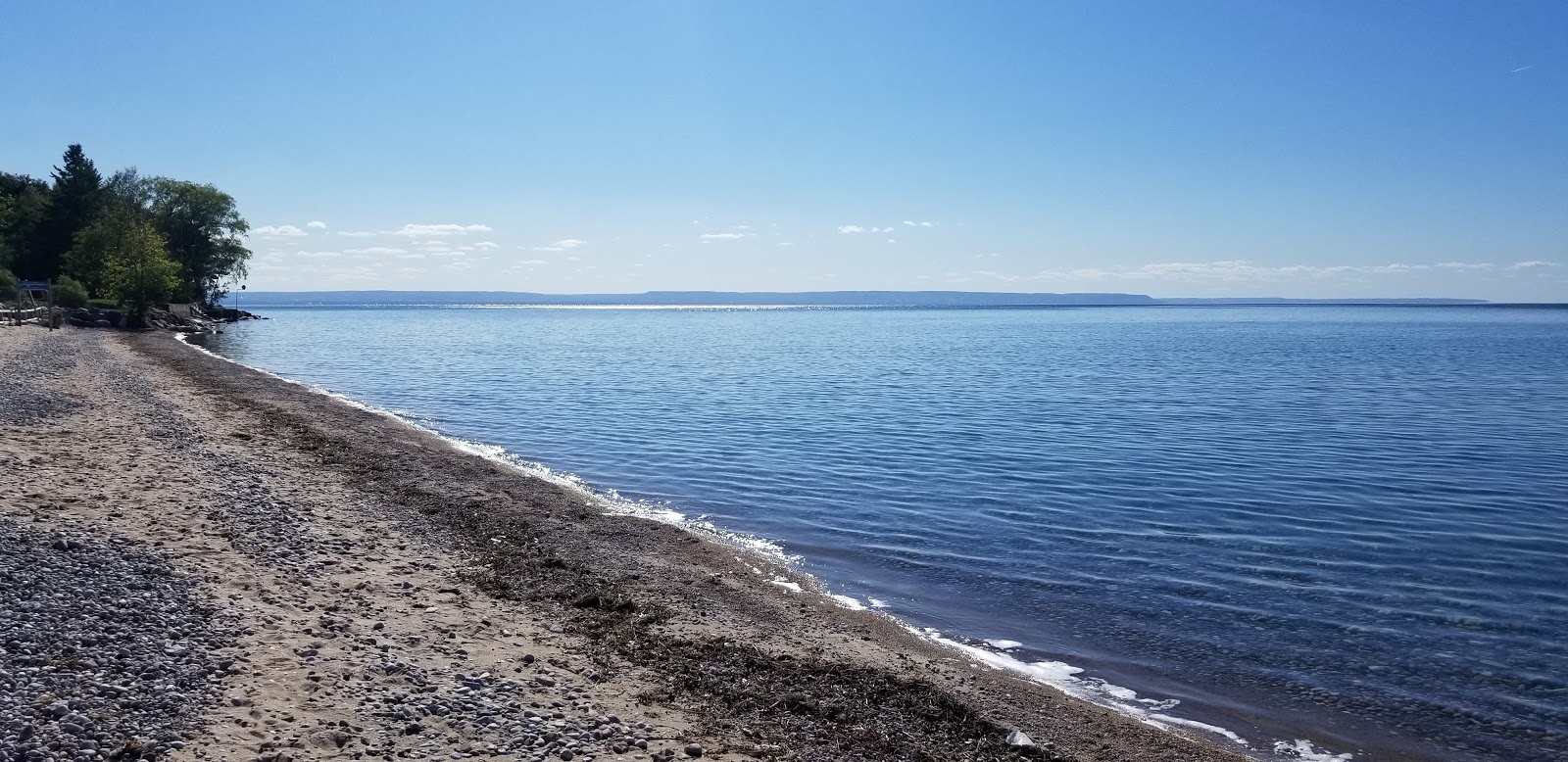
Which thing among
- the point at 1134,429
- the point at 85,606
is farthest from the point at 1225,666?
the point at 1134,429

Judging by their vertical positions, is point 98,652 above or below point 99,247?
below

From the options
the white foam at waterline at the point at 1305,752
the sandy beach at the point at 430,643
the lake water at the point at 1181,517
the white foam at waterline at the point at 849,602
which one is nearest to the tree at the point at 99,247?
the lake water at the point at 1181,517

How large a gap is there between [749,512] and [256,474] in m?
8.60

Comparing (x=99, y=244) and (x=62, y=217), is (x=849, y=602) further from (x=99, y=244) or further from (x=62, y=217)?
(x=62, y=217)

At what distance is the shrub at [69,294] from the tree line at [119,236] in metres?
0.07

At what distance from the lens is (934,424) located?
2998 cm


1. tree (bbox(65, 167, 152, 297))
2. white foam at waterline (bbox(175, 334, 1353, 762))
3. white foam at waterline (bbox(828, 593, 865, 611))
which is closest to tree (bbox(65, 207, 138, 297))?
tree (bbox(65, 167, 152, 297))

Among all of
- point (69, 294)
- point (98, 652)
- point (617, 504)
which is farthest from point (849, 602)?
point (69, 294)

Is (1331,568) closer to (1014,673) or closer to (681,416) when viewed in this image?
(1014,673)

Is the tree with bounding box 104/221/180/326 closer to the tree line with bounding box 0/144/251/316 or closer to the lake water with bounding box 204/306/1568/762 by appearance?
the tree line with bounding box 0/144/251/316

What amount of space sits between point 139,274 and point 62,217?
88.6 ft

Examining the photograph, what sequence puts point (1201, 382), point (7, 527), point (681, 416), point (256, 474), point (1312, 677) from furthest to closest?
point (1201, 382) → point (681, 416) → point (256, 474) → point (7, 527) → point (1312, 677)

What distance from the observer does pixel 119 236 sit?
79312 millimetres

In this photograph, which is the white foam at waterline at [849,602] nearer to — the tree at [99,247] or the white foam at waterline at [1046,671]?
the white foam at waterline at [1046,671]
